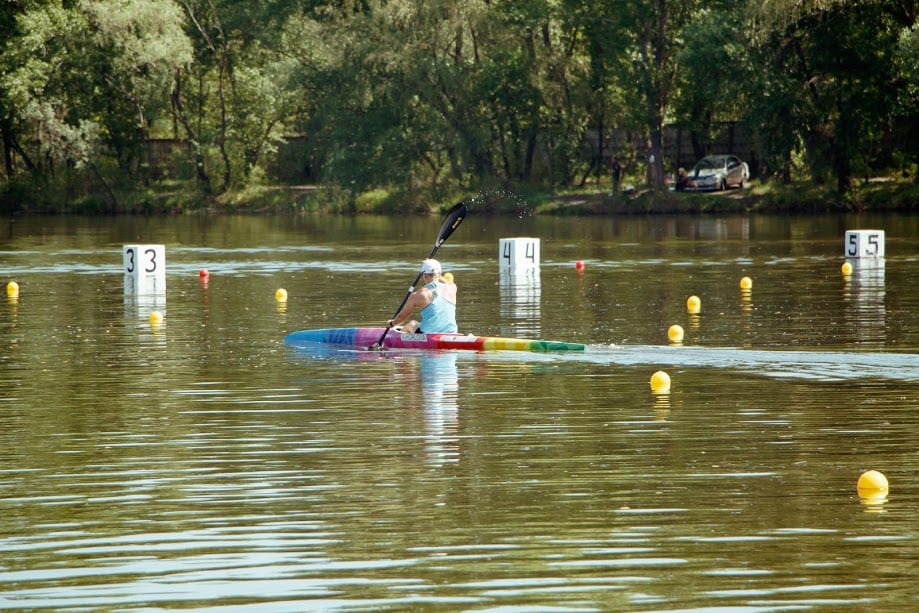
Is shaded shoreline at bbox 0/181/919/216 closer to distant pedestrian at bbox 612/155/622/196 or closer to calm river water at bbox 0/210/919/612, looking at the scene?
distant pedestrian at bbox 612/155/622/196

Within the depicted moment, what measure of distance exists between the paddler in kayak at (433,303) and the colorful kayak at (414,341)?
0.20 metres

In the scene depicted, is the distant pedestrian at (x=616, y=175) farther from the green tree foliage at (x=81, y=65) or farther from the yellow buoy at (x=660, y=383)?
the yellow buoy at (x=660, y=383)

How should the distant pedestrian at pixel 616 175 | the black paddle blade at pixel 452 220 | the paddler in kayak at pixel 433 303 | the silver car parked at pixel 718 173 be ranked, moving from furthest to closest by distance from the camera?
the distant pedestrian at pixel 616 175 → the silver car parked at pixel 718 173 → the black paddle blade at pixel 452 220 → the paddler in kayak at pixel 433 303

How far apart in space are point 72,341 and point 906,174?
46369 millimetres

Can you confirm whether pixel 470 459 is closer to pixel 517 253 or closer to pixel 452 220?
pixel 452 220

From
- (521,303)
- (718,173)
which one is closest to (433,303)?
(521,303)

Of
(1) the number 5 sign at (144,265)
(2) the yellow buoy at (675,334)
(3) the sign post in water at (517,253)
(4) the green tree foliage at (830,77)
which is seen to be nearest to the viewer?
(2) the yellow buoy at (675,334)

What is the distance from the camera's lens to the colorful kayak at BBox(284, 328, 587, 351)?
19.2 metres

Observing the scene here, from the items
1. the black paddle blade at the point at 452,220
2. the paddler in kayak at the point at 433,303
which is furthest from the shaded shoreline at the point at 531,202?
the paddler in kayak at the point at 433,303

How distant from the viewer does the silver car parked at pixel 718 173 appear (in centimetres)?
6319

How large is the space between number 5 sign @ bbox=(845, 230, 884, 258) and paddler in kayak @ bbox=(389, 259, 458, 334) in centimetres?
1822

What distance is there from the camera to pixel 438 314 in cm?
2028

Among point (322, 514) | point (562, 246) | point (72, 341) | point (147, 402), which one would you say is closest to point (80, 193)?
point (562, 246)

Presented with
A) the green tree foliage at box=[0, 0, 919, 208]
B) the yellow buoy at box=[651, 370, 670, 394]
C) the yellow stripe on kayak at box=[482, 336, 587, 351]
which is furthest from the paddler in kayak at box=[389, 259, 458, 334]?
the green tree foliage at box=[0, 0, 919, 208]
